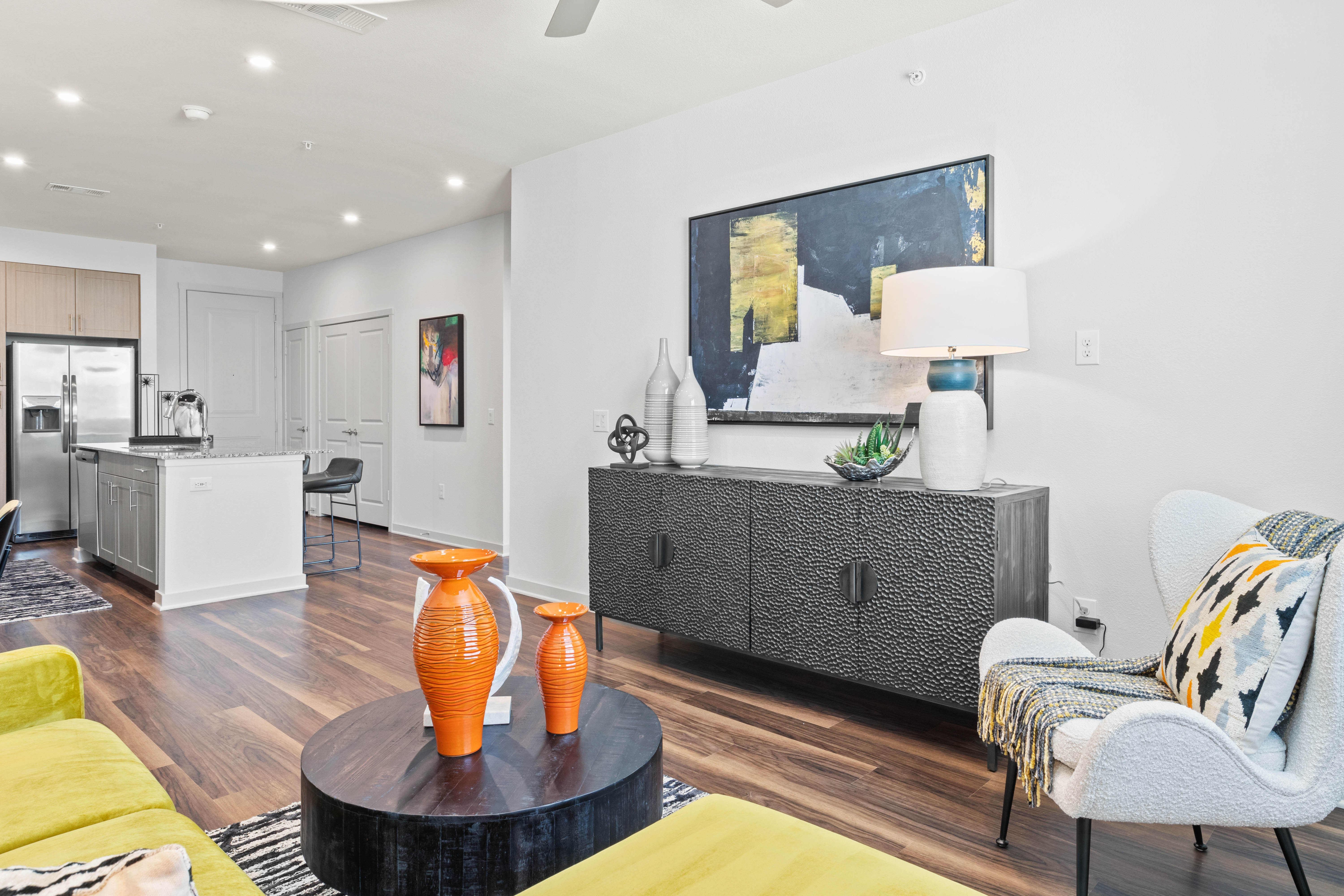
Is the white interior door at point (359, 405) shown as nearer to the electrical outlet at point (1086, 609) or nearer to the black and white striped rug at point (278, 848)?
the black and white striped rug at point (278, 848)

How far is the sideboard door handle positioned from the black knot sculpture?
3.85 feet

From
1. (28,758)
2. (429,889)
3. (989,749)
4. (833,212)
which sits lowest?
(989,749)

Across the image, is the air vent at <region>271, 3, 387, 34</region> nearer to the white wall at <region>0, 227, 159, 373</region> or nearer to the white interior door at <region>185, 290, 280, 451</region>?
the white wall at <region>0, 227, 159, 373</region>

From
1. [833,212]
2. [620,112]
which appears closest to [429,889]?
[833,212]

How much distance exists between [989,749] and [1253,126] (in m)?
1.96

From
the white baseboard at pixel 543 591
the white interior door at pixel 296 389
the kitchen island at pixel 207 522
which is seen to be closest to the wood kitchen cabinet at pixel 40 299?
the white interior door at pixel 296 389

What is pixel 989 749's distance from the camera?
7.77ft

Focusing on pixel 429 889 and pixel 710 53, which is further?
pixel 710 53

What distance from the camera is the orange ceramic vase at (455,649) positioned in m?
1.39

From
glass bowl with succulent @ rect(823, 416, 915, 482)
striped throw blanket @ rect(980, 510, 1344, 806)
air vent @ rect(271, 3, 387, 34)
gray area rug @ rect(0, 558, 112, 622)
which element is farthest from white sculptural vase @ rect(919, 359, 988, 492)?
gray area rug @ rect(0, 558, 112, 622)

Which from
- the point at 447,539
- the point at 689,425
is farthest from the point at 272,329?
the point at 689,425

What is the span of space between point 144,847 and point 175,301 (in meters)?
8.16

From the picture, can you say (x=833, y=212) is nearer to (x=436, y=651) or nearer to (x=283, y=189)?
(x=436, y=651)

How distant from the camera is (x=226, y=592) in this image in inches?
180
